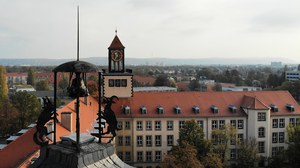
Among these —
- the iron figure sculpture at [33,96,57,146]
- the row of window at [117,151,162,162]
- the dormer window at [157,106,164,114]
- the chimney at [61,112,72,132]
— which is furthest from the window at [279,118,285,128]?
the iron figure sculpture at [33,96,57,146]

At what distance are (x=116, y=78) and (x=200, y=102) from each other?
10586mm

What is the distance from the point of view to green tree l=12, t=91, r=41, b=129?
5375 centimetres

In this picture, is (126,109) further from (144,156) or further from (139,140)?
(144,156)

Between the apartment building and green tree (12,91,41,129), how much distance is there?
1764 centimetres

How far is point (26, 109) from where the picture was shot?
5478cm

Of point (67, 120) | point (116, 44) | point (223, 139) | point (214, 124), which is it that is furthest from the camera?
point (116, 44)

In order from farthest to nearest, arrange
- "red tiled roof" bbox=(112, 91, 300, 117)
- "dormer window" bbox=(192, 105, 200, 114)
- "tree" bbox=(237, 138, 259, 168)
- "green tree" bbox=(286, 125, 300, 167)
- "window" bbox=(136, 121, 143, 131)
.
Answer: "dormer window" bbox=(192, 105, 200, 114)
"red tiled roof" bbox=(112, 91, 300, 117)
"window" bbox=(136, 121, 143, 131)
"tree" bbox=(237, 138, 259, 168)
"green tree" bbox=(286, 125, 300, 167)

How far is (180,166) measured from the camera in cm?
2862

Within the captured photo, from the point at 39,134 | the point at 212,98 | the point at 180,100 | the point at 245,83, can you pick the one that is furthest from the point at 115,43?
the point at 245,83

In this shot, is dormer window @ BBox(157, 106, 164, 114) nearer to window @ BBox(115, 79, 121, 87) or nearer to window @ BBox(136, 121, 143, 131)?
window @ BBox(136, 121, 143, 131)

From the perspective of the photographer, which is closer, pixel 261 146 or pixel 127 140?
pixel 127 140

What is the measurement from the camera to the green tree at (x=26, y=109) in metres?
53.8

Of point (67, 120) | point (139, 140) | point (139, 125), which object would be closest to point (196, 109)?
point (139, 125)

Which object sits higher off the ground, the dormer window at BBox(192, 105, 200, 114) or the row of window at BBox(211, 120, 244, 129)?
the dormer window at BBox(192, 105, 200, 114)
